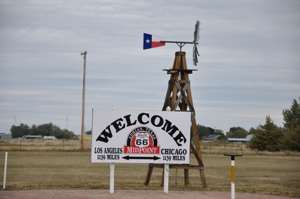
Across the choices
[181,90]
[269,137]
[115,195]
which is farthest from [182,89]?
[269,137]

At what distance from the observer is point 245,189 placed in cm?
1827

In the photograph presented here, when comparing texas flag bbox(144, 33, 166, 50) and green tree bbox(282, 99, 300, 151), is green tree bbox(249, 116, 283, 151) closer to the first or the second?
green tree bbox(282, 99, 300, 151)

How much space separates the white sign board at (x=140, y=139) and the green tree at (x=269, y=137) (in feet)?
175

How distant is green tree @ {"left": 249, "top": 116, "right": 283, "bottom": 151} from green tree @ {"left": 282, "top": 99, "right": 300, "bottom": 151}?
912mm

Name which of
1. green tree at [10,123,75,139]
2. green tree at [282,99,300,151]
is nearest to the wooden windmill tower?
green tree at [282,99,300,151]

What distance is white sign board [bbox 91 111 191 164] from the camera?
16.6m

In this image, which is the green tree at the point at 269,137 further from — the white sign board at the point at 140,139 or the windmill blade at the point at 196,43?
the white sign board at the point at 140,139

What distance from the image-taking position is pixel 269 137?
69438mm

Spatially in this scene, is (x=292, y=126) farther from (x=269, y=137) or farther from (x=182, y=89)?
(x=182, y=89)

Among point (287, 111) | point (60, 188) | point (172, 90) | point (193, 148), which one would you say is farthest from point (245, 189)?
point (287, 111)

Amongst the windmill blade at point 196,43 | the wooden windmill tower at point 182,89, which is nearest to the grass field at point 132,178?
the wooden windmill tower at point 182,89

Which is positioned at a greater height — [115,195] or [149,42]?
[149,42]

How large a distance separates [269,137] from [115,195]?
5581 cm

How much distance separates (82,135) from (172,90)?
36.1 meters
